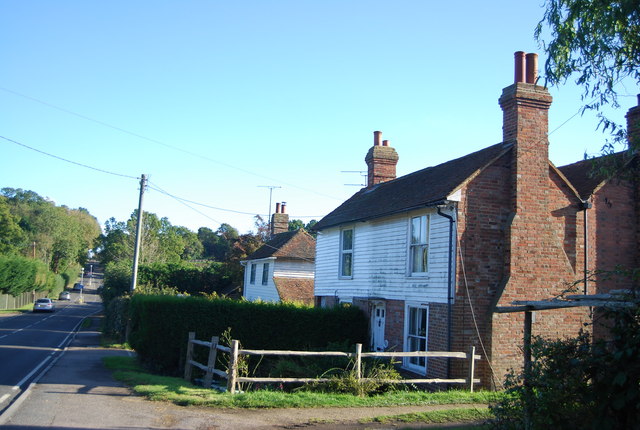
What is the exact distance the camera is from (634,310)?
6113 millimetres

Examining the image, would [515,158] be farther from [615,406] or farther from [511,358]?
[615,406]

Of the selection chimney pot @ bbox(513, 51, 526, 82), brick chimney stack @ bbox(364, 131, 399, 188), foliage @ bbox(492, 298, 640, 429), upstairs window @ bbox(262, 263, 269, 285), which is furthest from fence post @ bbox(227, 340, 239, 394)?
upstairs window @ bbox(262, 263, 269, 285)

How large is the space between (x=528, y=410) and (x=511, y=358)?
8285 mm

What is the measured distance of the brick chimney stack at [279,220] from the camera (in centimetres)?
4156

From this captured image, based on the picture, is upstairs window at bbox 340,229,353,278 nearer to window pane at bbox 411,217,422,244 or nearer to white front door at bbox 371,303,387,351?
white front door at bbox 371,303,387,351

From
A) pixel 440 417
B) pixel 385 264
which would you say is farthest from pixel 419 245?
pixel 440 417

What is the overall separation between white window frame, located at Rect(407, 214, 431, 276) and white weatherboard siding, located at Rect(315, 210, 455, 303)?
4.6 inches

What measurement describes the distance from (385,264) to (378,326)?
2.13m

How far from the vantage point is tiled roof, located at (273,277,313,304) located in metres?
33.3

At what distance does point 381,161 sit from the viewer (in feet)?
81.8

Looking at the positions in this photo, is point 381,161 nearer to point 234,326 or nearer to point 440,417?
point 234,326

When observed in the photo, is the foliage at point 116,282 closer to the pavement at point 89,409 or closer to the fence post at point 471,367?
the pavement at point 89,409

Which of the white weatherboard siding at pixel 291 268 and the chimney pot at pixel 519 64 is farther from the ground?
the chimney pot at pixel 519 64

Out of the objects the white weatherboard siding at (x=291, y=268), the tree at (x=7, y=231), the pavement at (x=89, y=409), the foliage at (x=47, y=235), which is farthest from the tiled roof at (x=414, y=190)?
the foliage at (x=47, y=235)
